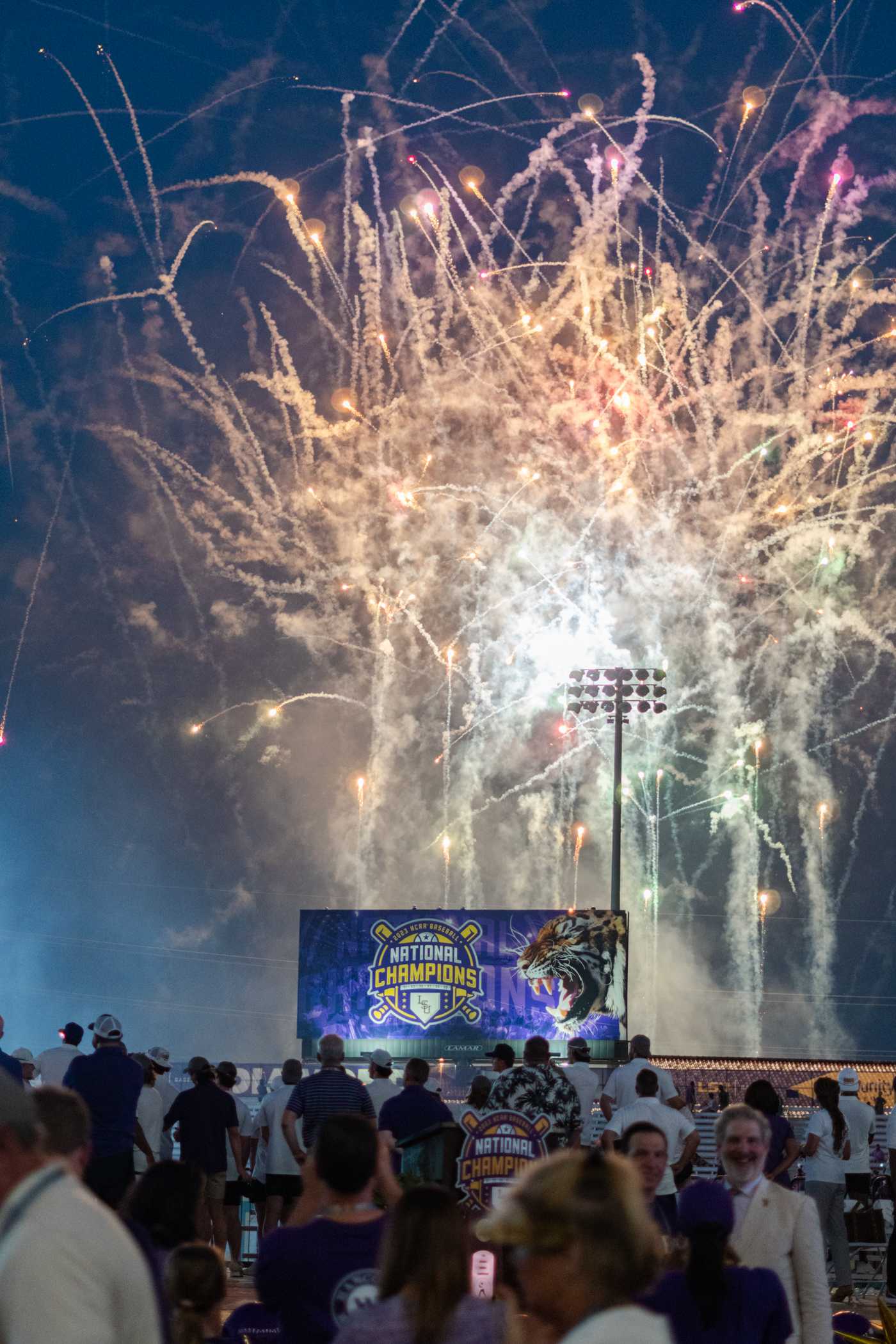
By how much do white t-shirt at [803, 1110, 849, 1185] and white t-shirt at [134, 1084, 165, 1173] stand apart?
5183mm

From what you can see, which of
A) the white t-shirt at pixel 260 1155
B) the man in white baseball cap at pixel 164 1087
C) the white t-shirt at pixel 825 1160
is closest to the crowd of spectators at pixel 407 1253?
the white t-shirt at pixel 260 1155

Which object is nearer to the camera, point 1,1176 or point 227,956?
point 1,1176

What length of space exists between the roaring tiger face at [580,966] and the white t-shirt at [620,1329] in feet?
81.4

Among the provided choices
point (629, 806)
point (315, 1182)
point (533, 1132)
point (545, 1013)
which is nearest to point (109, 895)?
point (629, 806)

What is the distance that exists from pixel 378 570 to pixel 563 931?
17707mm

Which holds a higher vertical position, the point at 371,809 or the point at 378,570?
the point at 378,570

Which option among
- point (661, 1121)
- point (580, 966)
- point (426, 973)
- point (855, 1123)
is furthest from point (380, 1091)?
point (426, 973)

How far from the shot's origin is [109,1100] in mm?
10133

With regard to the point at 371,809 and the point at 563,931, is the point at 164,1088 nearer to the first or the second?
the point at 563,931

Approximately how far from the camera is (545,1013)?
27703 millimetres

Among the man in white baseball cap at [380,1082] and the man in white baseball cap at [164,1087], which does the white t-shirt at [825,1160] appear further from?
the man in white baseball cap at [164,1087]

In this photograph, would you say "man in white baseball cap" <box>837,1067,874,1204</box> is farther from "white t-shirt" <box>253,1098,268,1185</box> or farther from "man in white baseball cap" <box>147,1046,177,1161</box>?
"man in white baseball cap" <box>147,1046,177,1161</box>

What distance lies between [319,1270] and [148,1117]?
8.68 metres

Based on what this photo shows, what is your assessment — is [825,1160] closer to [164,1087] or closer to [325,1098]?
[325,1098]
